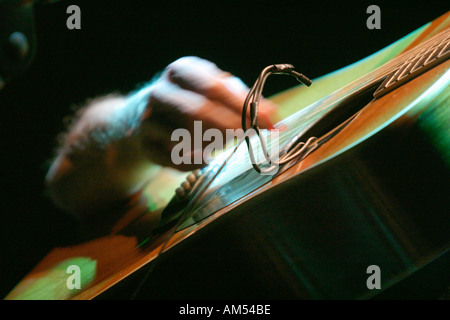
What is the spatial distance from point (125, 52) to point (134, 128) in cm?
23

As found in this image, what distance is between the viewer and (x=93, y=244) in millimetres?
756

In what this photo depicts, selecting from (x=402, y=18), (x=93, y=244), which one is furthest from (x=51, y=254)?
(x=402, y=18)

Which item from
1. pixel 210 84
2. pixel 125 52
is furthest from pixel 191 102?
pixel 125 52

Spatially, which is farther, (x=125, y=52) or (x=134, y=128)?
(x=125, y=52)

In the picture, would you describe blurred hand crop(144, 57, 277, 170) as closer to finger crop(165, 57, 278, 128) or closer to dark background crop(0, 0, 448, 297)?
finger crop(165, 57, 278, 128)

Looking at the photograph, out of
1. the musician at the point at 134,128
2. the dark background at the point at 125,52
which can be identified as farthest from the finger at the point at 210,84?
the dark background at the point at 125,52

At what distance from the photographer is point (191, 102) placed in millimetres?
674

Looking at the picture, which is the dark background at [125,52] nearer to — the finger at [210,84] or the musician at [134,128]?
the musician at [134,128]

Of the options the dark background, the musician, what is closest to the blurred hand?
the musician

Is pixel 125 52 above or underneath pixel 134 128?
above

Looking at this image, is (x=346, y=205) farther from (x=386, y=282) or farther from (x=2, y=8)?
(x=2, y=8)

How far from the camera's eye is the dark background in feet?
2.54

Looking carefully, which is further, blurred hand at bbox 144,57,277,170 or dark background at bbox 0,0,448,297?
dark background at bbox 0,0,448,297

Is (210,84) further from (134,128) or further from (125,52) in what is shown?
(125,52)
